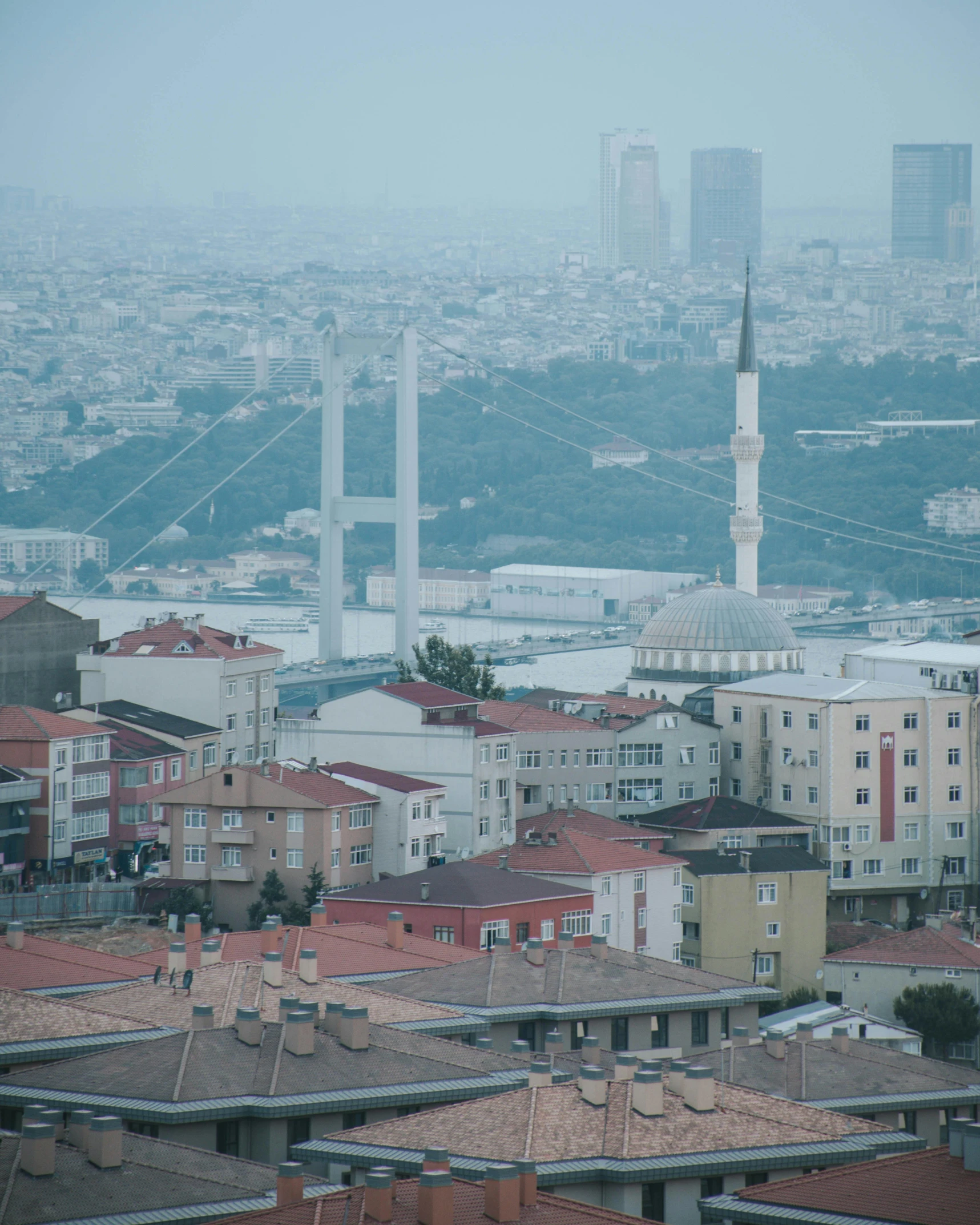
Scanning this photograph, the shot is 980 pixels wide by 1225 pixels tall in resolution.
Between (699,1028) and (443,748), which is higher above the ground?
(443,748)

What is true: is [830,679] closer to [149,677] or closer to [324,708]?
[324,708]

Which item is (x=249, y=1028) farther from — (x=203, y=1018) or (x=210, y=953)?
(x=210, y=953)

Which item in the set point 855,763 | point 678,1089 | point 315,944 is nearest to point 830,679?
point 855,763

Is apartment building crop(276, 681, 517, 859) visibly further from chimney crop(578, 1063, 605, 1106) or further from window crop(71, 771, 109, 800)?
chimney crop(578, 1063, 605, 1106)

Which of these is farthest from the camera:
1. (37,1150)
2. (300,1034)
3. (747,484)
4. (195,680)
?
(747,484)

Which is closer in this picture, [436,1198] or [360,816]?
[436,1198]

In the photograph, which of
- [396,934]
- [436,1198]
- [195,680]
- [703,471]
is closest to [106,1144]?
[436,1198]

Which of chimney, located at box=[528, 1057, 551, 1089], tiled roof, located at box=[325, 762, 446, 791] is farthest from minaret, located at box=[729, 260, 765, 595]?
chimney, located at box=[528, 1057, 551, 1089]
